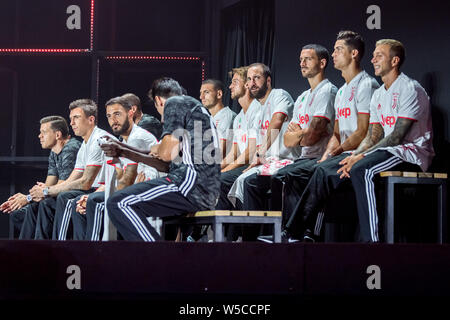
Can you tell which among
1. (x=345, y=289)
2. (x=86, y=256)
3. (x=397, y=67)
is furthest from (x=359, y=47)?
(x=86, y=256)

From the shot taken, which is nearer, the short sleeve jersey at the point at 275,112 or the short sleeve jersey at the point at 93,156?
the short sleeve jersey at the point at 275,112

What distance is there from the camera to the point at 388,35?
183 inches

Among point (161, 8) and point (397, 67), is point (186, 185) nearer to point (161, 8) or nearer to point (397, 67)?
point (397, 67)

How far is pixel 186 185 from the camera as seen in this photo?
3.51 metres

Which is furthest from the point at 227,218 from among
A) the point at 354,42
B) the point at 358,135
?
the point at 354,42

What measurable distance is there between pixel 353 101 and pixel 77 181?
2014 millimetres

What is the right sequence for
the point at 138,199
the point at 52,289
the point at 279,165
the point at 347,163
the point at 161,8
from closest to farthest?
the point at 52,289 → the point at 138,199 → the point at 347,163 → the point at 279,165 → the point at 161,8

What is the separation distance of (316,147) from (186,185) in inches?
46.5

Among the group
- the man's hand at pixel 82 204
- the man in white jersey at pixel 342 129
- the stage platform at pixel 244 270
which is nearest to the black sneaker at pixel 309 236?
the man in white jersey at pixel 342 129

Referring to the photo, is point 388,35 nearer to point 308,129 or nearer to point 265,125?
point 308,129

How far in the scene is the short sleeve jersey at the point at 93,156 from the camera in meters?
4.97

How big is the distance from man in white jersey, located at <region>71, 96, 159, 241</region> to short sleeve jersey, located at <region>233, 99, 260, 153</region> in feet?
2.29

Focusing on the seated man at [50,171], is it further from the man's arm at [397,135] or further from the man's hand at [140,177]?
the man's arm at [397,135]

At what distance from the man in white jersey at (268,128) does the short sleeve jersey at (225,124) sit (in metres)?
0.38
